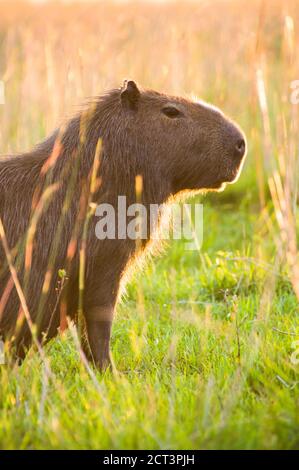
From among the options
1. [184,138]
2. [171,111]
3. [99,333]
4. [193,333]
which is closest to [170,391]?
[99,333]

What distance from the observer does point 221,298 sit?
4895 mm

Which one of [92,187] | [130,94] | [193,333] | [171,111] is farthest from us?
[193,333]

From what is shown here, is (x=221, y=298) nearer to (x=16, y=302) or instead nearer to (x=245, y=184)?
(x=16, y=302)

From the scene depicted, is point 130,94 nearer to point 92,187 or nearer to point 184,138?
point 184,138

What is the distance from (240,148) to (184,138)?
308 millimetres

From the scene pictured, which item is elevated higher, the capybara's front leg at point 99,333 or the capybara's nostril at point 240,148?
the capybara's nostril at point 240,148

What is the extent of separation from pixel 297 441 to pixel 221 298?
2.34 m

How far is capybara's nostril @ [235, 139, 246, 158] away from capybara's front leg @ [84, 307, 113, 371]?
1048mm

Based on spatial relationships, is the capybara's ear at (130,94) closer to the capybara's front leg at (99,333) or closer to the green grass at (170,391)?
the green grass at (170,391)

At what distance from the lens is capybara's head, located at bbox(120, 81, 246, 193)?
12.0ft

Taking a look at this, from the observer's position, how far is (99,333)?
352cm

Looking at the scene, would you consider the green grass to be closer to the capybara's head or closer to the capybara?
the capybara

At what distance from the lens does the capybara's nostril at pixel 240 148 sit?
3795mm

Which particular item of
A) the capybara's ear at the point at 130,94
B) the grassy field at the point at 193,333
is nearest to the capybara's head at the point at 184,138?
the capybara's ear at the point at 130,94
